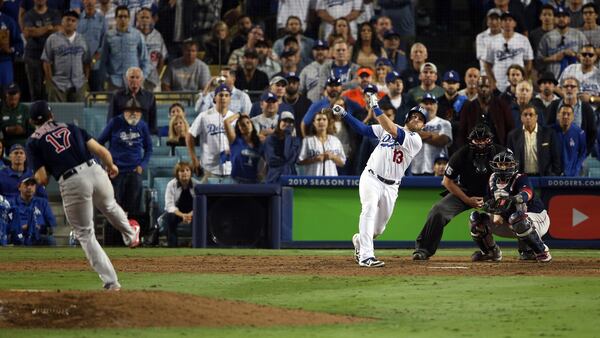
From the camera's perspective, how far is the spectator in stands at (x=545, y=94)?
55.6 feet

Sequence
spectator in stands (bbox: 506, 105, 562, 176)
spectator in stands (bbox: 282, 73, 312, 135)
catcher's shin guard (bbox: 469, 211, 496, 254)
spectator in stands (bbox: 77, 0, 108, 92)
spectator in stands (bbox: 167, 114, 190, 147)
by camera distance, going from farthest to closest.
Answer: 1. spectator in stands (bbox: 77, 0, 108, 92)
2. spectator in stands (bbox: 167, 114, 190, 147)
3. spectator in stands (bbox: 282, 73, 312, 135)
4. spectator in stands (bbox: 506, 105, 562, 176)
5. catcher's shin guard (bbox: 469, 211, 496, 254)

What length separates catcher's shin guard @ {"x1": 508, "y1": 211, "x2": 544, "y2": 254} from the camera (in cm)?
1266

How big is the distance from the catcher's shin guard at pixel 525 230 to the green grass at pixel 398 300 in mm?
1480

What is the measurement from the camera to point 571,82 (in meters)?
16.5

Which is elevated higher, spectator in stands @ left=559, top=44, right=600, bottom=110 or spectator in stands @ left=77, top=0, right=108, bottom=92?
spectator in stands @ left=77, top=0, right=108, bottom=92

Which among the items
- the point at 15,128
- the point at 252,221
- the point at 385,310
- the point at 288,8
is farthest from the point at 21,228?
the point at 385,310

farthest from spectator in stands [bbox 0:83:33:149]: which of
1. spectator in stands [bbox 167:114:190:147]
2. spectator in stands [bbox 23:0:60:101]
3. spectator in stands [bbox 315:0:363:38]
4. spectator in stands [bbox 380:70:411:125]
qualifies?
spectator in stands [bbox 380:70:411:125]

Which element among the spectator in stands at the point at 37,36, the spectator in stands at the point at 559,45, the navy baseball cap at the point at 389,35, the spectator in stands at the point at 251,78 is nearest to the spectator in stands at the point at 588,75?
the spectator in stands at the point at 559,45

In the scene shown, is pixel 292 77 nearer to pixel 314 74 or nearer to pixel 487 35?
pixel 314 74

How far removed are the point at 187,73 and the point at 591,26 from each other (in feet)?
22.3

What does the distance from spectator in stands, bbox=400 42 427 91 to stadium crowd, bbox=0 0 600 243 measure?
0.02m

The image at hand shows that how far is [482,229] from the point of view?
13.2m

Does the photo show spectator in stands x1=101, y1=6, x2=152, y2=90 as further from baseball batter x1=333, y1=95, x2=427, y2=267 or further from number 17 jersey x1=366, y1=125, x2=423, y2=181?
number 17 jersey x1=366, y1=125, x2=423, y2=181

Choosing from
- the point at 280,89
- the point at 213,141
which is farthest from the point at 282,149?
the point at 213,141
